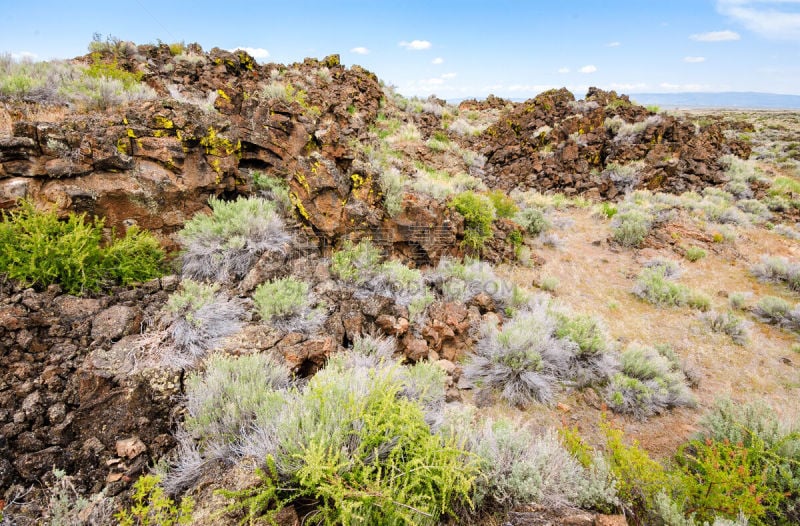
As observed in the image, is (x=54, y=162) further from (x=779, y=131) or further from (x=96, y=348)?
(x=779, y=131)

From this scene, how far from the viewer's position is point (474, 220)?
718 cm

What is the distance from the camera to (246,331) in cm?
360

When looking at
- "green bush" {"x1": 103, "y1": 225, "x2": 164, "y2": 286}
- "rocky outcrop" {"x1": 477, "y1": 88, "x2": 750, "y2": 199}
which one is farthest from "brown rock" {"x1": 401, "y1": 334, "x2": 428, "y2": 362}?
"rocky outcrop" {"x1": 477, "y1": 88, "x2": 750, "y2": 199}

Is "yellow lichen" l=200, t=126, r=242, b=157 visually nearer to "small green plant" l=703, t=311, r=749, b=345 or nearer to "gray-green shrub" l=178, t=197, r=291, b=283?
"gray-green shrub" l=178, t=197, r=291, b=283

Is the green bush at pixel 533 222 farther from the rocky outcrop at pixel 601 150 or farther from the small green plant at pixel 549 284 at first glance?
the rocky outcrop at pixel 601 150

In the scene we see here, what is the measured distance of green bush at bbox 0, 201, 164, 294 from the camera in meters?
3.21

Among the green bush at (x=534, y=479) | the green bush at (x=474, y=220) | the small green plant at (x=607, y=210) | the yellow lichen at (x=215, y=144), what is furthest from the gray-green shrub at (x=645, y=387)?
the small green plant at (x=607, y=210)

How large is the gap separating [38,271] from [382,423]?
3476 mm

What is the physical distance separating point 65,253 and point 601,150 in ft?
50.5

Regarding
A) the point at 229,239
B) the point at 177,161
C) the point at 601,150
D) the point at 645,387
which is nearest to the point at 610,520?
the point at 645,387

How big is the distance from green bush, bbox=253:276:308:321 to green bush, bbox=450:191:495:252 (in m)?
3.80

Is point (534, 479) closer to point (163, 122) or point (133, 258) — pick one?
point (133, 258)

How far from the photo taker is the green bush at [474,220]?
7020 mm

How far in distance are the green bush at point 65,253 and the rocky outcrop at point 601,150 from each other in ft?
37.9
